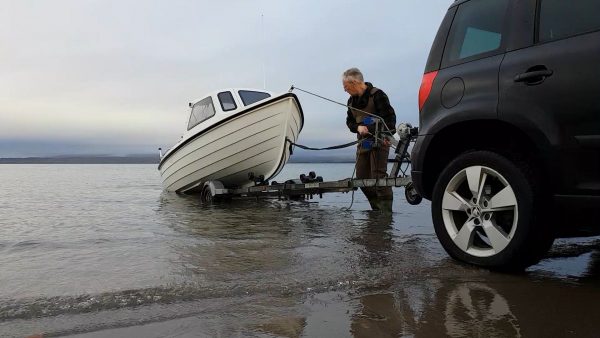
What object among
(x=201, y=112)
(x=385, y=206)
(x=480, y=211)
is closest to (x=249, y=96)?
(x=201, y=112)

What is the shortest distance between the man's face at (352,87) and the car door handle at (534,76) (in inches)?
169

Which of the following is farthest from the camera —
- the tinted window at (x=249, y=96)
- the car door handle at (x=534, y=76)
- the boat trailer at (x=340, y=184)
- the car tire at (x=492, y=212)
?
the tinted window at (x=249, y=96)

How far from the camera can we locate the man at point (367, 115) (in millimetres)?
7238

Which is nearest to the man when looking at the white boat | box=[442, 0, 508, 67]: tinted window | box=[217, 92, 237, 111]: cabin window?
the white boat

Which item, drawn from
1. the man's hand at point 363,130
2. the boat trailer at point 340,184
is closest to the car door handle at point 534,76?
the boat trailer at point 340,184

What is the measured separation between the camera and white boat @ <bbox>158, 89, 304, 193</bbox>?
996 cm

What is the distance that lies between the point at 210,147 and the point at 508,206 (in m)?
8.33

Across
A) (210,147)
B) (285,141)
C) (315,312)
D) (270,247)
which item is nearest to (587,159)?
(315,312)

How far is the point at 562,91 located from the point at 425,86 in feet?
3.59

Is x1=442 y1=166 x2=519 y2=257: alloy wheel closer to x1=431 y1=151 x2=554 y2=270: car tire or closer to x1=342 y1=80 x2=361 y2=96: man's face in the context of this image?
x1=431 y1=151 x2=554 y2=270: car tire

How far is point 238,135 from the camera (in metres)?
10.1

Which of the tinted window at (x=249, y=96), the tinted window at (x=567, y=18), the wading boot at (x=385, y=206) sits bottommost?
the wading boot at (x=385, y=206)

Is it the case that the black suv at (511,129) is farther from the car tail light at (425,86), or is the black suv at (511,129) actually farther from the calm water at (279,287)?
the calm water at (279,287)

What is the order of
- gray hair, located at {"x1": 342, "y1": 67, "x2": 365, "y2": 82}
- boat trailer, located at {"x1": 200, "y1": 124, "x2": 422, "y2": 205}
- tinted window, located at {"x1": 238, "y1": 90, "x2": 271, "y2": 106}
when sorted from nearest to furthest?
1. boat trailer, located at {"x1": 200, "y1": 124, "x2": 422, "y2": 205}
2. gray hair, located at {"x1": 342, "y1": 67, "x2": 365, "y2": 82}
3. tinted window, located at {"x1": 238, "y1": 90, "x2": 271, "y2": 106}
